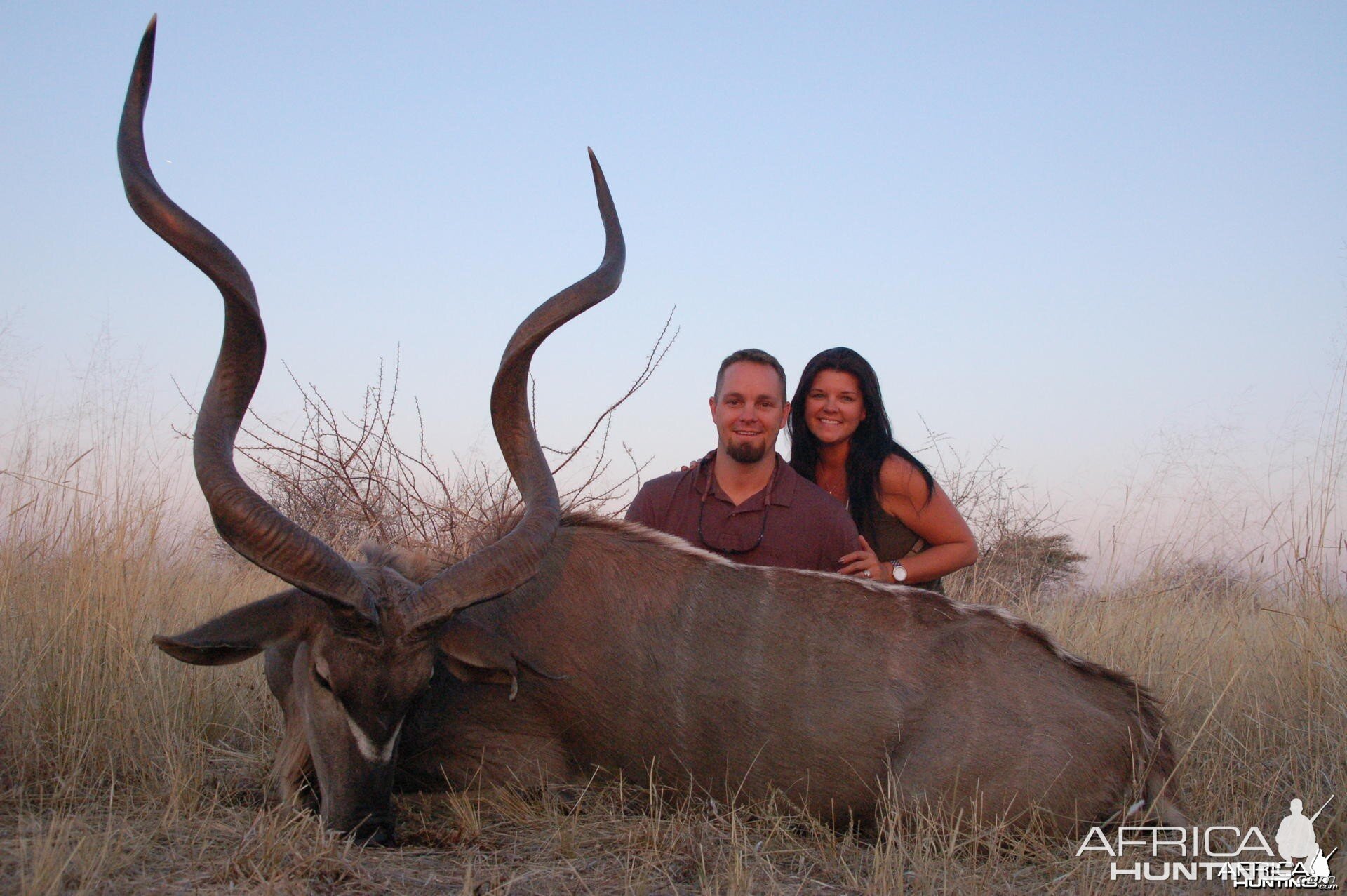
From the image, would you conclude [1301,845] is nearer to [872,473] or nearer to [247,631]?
[872,473]

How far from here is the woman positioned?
6375 millimetres

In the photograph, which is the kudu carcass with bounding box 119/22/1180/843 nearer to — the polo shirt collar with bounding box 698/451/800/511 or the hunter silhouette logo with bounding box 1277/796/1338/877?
the hunter silhouette logo with bounding box 1277/796/1338/877

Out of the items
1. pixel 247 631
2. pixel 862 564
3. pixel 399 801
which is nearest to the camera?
pixel 247 631

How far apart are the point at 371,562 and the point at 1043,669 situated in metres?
2.95

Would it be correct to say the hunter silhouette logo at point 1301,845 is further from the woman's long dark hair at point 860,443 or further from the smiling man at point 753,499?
the woman's long dark hair at point 860,443

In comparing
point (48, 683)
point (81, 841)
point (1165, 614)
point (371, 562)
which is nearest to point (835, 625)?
point (371, 562)

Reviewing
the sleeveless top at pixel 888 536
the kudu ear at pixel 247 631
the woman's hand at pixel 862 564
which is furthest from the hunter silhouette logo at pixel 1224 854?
the kudu ear at pixel 247 631

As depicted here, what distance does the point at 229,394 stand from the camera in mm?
4129

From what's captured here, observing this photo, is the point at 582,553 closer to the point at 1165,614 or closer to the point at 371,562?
the point at 371,562

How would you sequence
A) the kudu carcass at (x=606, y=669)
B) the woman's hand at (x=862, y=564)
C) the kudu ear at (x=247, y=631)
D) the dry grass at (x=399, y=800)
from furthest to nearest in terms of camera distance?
the woman's hand at (x=862, y=564), the kudu ear at (x=247, y=631), the kudu carcass at (x=606, y=669), the dry grass at (x=399, y=800)

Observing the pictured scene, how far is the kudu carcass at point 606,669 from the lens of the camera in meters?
3.89

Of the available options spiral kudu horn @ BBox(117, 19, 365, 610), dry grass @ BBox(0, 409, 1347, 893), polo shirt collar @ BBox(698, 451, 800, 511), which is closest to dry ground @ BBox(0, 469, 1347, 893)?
dry grass @ BBox(0, 409, 1347, 893)

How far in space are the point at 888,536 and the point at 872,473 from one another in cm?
41

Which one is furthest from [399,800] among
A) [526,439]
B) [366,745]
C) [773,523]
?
[773,523]
